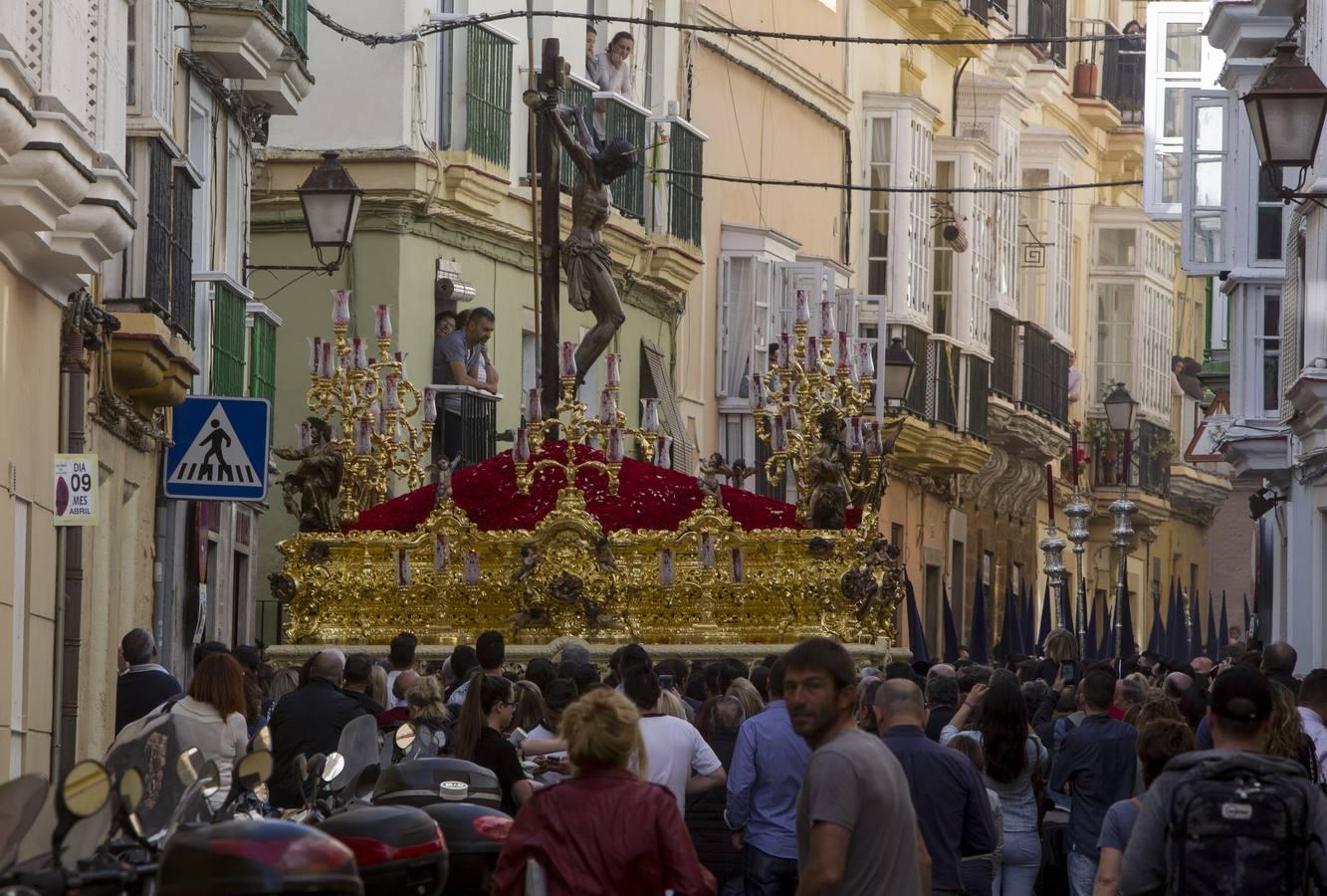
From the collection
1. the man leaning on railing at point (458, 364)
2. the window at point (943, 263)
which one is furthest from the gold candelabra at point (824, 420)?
the window at point (943, 263)

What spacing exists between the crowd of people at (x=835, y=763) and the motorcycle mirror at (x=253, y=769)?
0.66m

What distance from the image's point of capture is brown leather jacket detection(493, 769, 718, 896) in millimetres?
8031

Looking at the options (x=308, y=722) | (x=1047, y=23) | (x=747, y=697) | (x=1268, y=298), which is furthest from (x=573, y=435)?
(x=1047, y=23)

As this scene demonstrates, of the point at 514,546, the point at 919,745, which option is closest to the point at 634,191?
the point at 514,546

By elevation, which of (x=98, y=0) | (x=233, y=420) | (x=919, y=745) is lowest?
(x=919, y=745)

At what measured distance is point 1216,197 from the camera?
30906 mm

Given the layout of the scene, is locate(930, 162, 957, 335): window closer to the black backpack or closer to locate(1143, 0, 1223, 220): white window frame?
locate(1143, 0, 1223, 220): white window frame

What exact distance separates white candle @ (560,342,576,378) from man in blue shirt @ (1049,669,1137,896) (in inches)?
287

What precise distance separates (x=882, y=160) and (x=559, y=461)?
18.2m

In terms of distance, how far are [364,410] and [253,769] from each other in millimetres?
12890

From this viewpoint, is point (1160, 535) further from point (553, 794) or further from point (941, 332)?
point (553, 794)

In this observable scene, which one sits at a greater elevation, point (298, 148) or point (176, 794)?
point (298, 148)

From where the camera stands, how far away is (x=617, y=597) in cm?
2041

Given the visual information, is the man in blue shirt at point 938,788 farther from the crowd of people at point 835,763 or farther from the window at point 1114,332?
the window at point 1114,332
